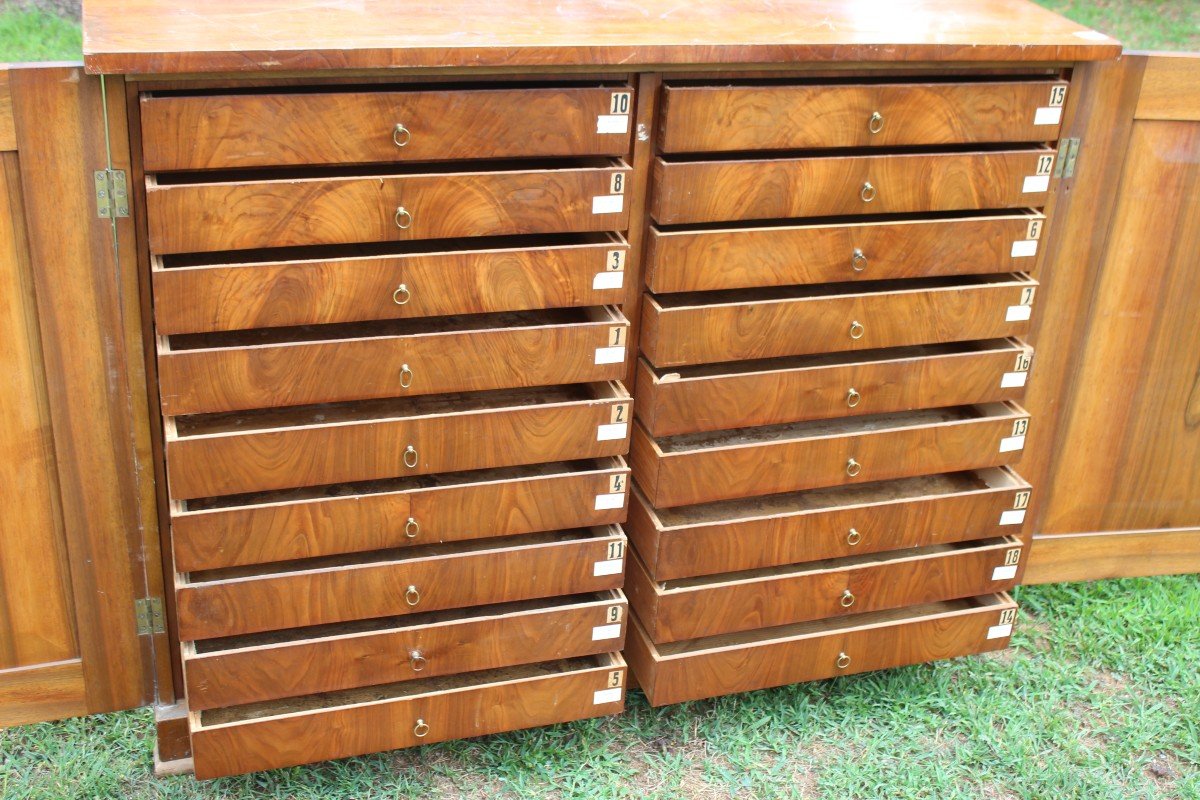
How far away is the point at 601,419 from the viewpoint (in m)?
2.20

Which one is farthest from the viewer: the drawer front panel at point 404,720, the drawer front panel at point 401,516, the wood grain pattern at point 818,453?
the wood grain pattern at point 818,453

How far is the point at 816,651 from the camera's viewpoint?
2.50 m

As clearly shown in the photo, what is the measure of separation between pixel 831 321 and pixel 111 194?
48.1 inches

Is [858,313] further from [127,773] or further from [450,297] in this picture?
[127,773]

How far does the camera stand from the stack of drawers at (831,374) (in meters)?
2.17

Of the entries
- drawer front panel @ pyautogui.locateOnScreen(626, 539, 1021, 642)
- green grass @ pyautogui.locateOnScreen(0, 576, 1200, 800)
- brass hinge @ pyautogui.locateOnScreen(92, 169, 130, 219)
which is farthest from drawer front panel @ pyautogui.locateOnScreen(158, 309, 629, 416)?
green grass @ pyautogui.locateOnScreen(0, 576, 1200, 800)

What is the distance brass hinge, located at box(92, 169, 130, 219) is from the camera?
6.43ft

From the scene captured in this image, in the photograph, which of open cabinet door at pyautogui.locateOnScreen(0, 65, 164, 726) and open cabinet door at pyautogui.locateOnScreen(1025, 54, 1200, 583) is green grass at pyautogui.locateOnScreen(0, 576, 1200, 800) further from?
open cabinet door at pyautogui.locateOnScreen(1025, 54, 1200, 583)

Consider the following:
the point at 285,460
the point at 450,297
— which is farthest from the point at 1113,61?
the point at 285,460

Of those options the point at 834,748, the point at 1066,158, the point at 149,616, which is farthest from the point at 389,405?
the point at 1066,158

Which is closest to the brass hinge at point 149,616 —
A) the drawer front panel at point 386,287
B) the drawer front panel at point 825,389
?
the drawer front panel at point 386,287

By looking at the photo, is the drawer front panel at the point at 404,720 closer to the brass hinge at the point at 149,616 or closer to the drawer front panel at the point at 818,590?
the drawer front panel at the point at 818,590

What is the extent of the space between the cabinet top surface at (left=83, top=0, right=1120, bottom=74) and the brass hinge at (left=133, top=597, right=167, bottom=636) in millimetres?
997

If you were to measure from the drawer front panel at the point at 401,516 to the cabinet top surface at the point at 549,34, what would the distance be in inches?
27.5
